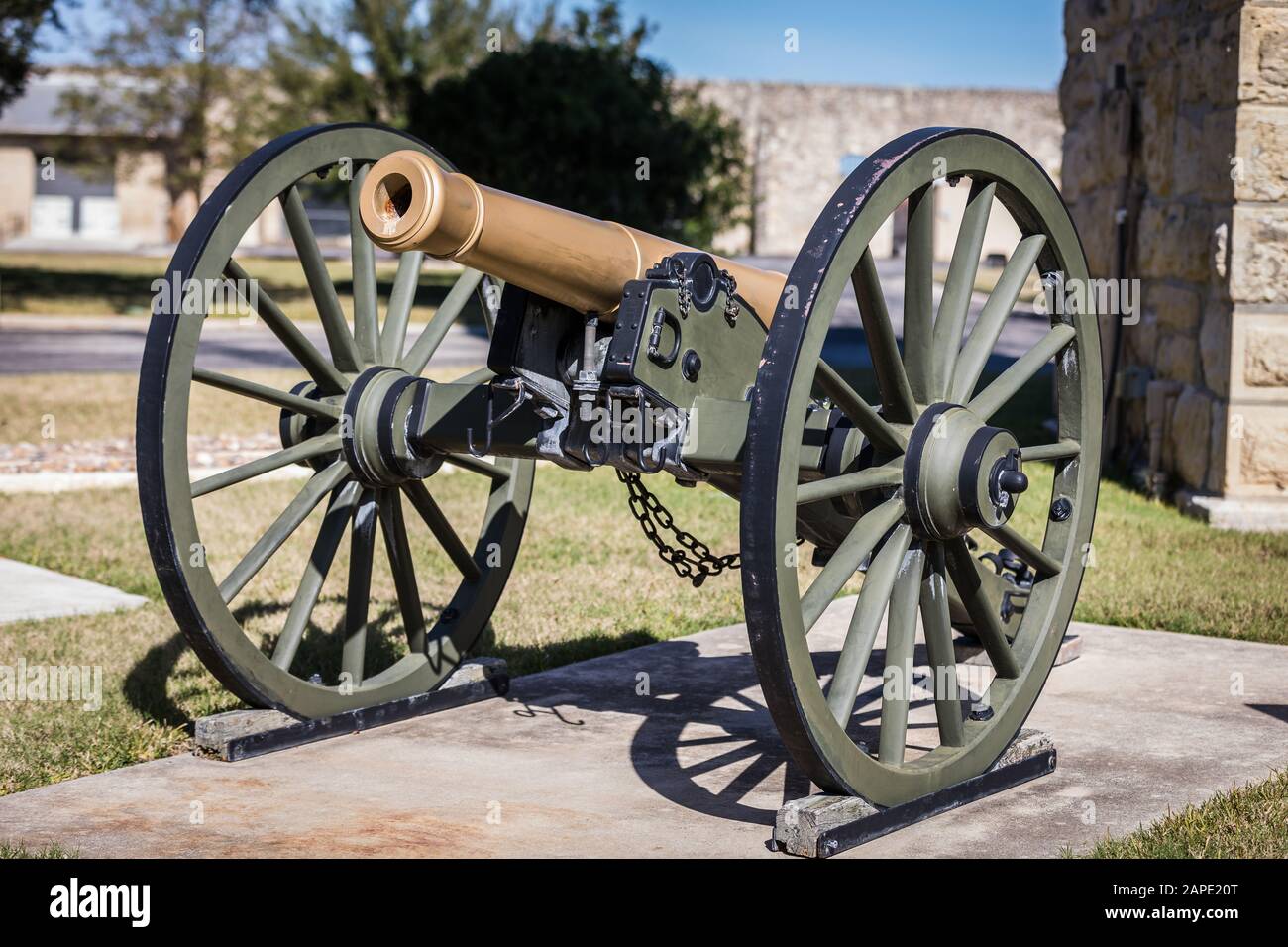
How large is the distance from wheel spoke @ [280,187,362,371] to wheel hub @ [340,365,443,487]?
91 millimetres

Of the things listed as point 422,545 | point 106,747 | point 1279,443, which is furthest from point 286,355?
point 106,747

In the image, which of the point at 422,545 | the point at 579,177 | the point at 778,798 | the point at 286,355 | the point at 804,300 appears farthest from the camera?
the point at 579,177

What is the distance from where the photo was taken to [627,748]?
4.55 meters

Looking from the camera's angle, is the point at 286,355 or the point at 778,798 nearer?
the point at 778,798

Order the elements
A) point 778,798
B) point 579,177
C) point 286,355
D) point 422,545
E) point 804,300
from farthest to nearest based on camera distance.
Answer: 1. point 579,177
2. point 286,355
3. point 422,545
4. point 778,798
5. point 804,300

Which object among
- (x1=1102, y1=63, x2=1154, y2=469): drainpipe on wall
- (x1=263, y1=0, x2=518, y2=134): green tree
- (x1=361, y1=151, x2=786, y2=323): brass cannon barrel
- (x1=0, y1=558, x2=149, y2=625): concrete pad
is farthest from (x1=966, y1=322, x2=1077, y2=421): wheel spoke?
(x1=263, y1=0, x2=518, y2=134): green tree

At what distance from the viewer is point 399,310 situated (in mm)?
4789

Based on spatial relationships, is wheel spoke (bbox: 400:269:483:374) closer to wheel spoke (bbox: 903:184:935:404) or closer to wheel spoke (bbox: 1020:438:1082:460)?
wheel spoke (bbox: 903:184:935:404)

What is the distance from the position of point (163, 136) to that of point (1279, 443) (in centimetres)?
3636

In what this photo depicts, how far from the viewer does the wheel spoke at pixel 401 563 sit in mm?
4676

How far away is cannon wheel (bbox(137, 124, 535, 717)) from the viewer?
404 centimetres

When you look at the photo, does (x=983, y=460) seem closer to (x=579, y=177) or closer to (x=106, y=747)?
(x=106, y=747)

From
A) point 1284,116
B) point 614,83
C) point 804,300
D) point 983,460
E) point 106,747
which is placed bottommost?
point 106,747

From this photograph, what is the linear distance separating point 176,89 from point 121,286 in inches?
538
